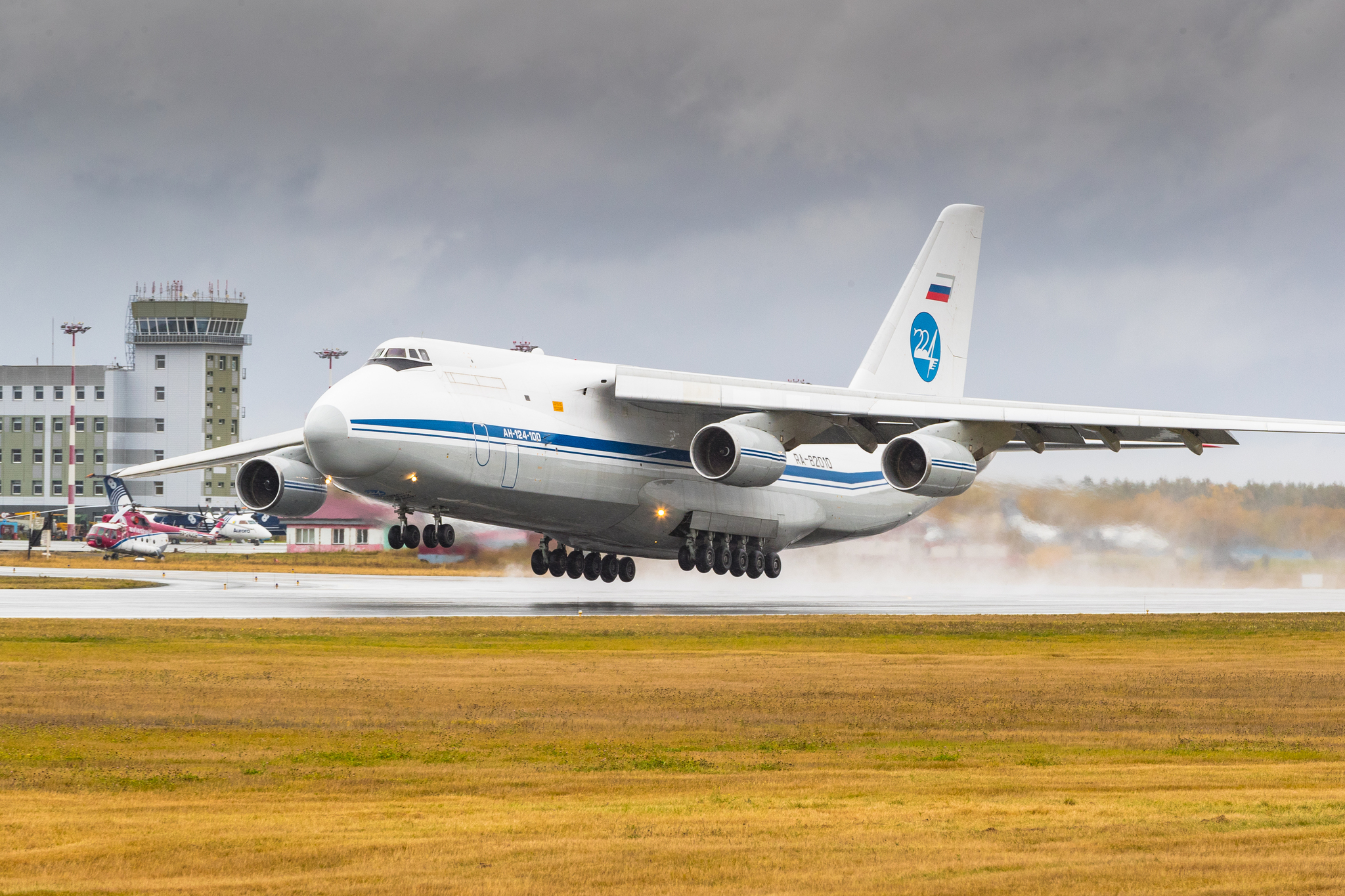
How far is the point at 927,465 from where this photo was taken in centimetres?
3186

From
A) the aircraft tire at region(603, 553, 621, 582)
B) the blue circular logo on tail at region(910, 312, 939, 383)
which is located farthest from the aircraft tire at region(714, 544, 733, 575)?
the blue circular logo on tail at region(910, 312, 939, 383)

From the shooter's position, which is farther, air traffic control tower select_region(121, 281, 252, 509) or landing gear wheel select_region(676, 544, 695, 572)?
air traffic control tower select_region(121, 281, 252, 509)

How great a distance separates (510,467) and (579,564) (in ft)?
26.4

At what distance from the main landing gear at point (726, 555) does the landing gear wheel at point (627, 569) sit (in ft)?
6.79

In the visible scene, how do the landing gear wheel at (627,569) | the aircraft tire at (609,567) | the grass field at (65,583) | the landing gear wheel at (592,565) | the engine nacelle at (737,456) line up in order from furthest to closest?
the grass field at (65,583) < the landing gear wheel at (627,569) < the aircraft tire at (609,567) < the landing gear wheel at (592,565) < the engine nacelle at (737,456)

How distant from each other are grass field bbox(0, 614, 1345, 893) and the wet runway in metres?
9.60

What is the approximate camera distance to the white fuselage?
29031 millimetres

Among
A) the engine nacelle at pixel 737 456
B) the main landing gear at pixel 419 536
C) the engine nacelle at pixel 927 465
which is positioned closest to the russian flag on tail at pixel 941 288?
the engine nacelle at pixel 927 465

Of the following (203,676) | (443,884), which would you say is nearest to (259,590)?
(203,676)

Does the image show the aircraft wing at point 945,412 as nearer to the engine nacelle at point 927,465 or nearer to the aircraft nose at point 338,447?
the engine nacelle at point 927,465

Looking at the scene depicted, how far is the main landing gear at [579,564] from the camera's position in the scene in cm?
3766

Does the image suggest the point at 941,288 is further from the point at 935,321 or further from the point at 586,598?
the point at 586,598

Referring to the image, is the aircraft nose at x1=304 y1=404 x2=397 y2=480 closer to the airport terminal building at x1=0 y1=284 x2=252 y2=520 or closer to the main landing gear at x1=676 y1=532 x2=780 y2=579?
the main landing gear at x1=676 y1=532 x2=780 y2=579

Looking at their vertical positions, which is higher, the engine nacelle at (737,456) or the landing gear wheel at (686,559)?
the engine nacelle at (737,456)
